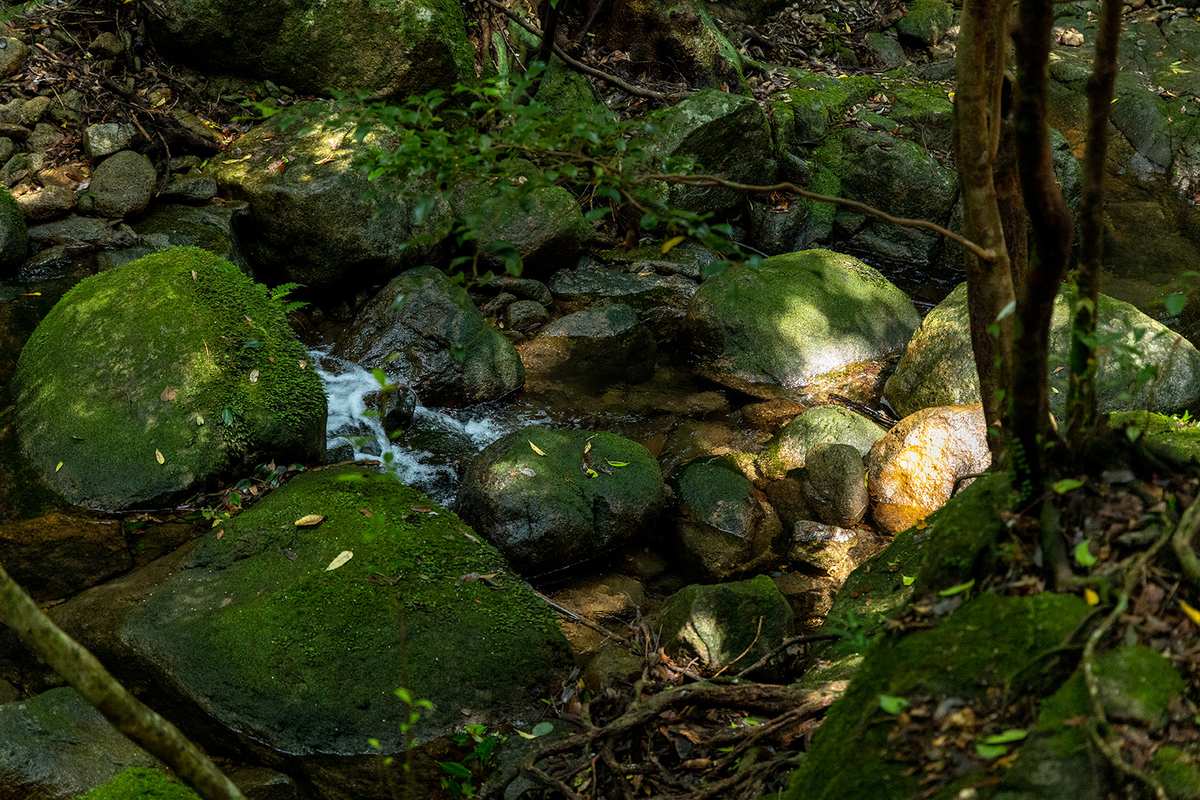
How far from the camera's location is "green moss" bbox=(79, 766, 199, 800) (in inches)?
104

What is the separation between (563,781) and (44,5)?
9.33 meters

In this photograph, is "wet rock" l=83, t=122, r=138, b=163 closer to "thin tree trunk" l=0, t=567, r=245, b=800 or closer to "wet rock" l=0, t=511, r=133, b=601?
"wet rock" l=0, t=511, r=133, b=601

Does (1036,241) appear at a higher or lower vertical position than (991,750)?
higher

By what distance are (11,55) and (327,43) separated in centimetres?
289

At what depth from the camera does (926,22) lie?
45.0 feet

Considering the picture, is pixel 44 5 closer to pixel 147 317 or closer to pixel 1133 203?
pixel 147 317

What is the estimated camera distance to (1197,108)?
1230 cm

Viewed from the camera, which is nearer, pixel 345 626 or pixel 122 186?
pixel 345 626

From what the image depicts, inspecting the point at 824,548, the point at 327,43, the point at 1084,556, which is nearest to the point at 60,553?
the point at 824,548

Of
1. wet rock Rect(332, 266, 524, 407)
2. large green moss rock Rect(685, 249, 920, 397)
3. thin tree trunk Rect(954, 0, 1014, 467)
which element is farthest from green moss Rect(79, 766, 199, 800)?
large green moss rock Rect(685, 249, 920, 397)

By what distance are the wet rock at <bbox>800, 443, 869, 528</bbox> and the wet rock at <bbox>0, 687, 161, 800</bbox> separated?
14.0ft

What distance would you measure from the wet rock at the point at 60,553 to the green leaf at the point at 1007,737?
4613 millimetres

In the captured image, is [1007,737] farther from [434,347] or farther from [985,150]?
[434,347]

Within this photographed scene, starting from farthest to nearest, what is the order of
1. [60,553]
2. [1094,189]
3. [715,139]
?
[715,139] < [60,553] < [1094,189]
